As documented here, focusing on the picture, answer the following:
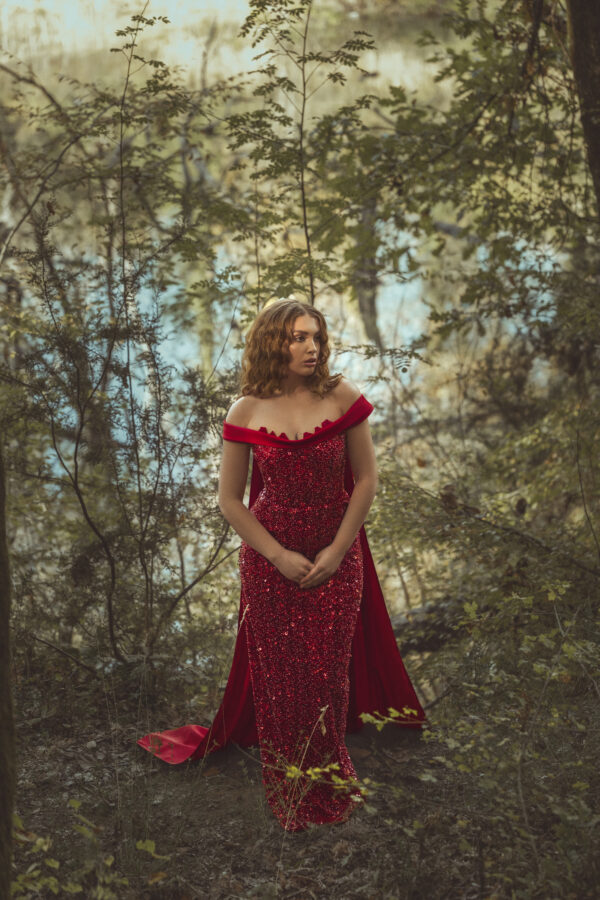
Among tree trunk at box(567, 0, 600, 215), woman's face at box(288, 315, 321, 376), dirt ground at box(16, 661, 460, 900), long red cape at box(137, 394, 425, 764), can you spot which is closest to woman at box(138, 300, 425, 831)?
woman's face at box(288, 315, 321, 376)

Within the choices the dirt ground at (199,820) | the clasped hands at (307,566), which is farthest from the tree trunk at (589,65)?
the dirt ground at (199,820)

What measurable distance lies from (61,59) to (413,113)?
6676 millimetres

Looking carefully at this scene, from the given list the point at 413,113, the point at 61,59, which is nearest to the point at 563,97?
the point at 413,113

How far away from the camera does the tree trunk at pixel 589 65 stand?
13.8ft

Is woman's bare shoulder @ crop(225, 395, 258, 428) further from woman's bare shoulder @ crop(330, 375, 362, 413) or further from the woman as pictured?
woman's bare shoulder @ crop(330, 375, 362, 413)

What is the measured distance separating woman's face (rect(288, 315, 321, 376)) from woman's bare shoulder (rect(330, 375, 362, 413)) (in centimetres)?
15

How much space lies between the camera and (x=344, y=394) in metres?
3.30

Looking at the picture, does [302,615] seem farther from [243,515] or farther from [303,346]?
[303,346]

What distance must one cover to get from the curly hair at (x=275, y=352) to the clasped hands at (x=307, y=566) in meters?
0.64

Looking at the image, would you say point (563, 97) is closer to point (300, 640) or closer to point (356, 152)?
point (356, 152)

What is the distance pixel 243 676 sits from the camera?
3.71 m

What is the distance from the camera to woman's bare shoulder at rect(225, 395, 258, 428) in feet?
10.8

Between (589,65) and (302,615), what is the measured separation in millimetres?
3262

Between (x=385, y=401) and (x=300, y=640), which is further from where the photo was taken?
(x=385, y=401)
